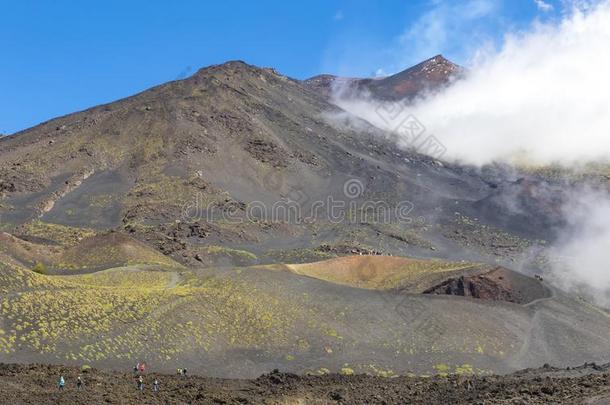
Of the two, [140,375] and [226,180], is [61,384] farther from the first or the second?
[226,180]

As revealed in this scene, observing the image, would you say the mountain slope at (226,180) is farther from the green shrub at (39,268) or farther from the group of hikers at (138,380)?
the group of hikers at (138,380)

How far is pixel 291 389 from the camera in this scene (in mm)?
42219

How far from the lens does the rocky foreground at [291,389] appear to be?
113 feet

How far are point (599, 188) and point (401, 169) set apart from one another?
136 ft

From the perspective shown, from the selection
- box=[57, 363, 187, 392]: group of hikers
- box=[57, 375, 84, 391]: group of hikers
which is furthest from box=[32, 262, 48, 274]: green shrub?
box=[57, 375, 84, 391]: group of hikers

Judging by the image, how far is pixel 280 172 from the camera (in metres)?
141

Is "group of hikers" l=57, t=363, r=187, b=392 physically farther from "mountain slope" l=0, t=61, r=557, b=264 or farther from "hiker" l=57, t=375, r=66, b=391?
"mountain slope" l=0, t=61, r=557, b=264

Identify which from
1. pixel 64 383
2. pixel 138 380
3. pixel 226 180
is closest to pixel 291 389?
pixel 138 380

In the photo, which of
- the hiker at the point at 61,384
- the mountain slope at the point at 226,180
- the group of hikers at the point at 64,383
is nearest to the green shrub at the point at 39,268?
the mountain slope at the point at 226,180

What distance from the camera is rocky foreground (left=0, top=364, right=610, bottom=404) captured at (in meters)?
34.5

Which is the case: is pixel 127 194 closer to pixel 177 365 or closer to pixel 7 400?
pixel 177 365

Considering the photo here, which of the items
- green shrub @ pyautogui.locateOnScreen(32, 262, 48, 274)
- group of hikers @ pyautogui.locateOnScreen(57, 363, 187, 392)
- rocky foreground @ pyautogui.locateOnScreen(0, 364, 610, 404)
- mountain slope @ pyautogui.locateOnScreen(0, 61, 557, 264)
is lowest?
rocky foreground @ pyautogui.locateOnScreen(0, 364, 610, 404)

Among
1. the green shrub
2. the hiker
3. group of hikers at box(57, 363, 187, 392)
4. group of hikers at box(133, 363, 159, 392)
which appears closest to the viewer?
the hiker

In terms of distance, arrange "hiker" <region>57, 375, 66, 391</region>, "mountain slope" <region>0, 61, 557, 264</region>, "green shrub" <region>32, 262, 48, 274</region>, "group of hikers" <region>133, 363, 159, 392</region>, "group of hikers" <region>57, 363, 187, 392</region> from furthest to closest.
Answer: "mountain slope" <region>0, 61, 557, 264</region>, "green shrub" <region>32, 262, 48, 274</region>, "group of hikers" <region>133, 363, 159, 392</region>, "group of hikers" <region>57, 363, 187, 392</region>, "hiker" <region>57, 375, 66, 391</region>
